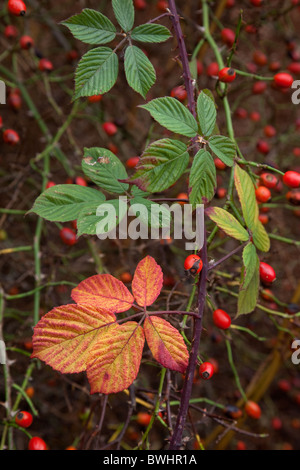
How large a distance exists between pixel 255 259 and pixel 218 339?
62cm

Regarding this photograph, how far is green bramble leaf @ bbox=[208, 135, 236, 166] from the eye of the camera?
25.7 inches

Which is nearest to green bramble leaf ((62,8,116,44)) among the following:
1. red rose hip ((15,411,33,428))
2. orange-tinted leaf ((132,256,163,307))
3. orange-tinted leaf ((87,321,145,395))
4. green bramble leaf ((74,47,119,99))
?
green bramble leaf ((74,47,119,99))

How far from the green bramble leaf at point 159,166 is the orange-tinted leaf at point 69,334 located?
21 cm

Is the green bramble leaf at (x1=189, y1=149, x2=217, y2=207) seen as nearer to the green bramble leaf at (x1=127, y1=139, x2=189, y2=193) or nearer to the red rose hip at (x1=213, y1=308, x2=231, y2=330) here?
the green bramble leaf at (x1=127, y1=139, x2=189, y2=193)

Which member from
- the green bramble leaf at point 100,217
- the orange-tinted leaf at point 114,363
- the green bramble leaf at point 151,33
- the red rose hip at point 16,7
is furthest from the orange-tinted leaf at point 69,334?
the red rose hip at point 16,7

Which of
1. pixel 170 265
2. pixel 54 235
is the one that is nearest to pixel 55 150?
pixel 54 235

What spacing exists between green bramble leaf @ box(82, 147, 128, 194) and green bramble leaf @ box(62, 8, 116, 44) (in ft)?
0.59

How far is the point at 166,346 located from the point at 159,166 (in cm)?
28

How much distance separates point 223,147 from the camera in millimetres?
670

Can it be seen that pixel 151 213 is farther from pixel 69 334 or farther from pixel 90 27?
pixel 90 27

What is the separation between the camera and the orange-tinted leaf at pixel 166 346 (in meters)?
0.64

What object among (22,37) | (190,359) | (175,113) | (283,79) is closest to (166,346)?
(190,359)

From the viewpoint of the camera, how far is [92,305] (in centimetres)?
66
